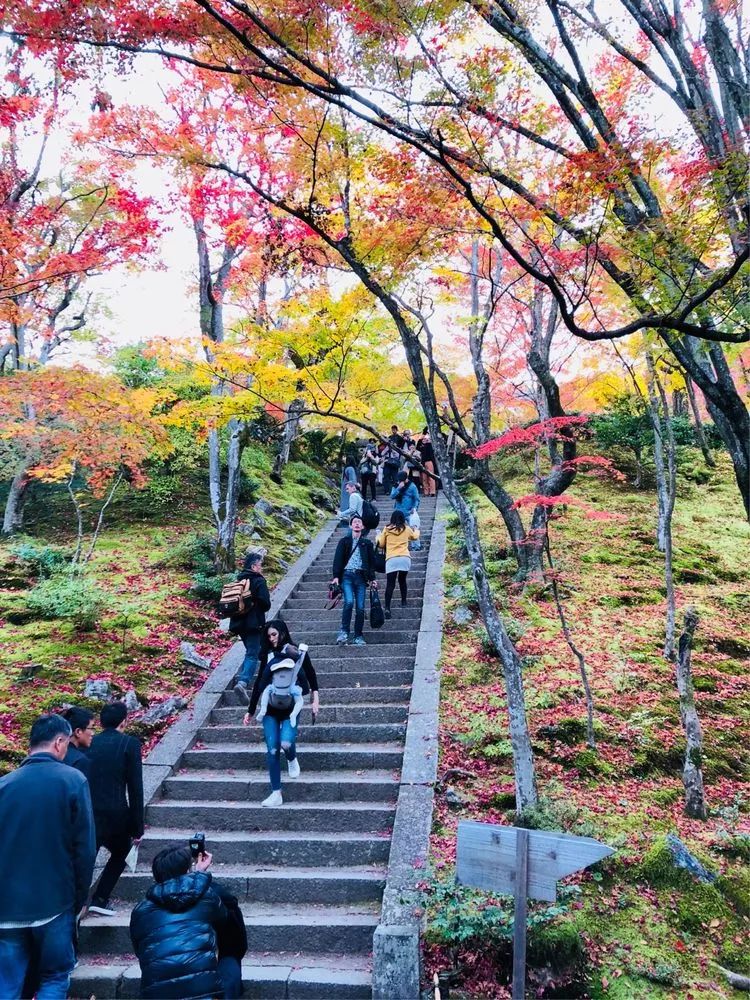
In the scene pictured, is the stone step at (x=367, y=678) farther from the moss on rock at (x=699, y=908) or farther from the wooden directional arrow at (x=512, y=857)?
the wooden directional arrow at (x=512, y=857)

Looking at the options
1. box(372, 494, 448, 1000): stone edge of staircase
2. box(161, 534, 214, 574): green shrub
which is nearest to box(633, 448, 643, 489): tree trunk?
box(372, 494, 448, 1000): stone edge of staircase

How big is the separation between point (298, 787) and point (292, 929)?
5.36 ft

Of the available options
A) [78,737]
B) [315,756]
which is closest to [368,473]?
[315,756]

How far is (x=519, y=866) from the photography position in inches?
141

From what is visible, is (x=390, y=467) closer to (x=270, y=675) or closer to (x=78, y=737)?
(x=270, y=675)

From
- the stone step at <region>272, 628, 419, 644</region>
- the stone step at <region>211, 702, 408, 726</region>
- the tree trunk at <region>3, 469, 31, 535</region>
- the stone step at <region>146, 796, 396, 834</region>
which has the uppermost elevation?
the tree trunk at <region>3, 469, 31, 535</region>

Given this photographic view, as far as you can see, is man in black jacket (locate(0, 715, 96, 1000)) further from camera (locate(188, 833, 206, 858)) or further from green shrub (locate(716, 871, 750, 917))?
green shrub (locate(716, 871, 750, 917))

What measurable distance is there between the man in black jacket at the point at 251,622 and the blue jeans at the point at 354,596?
4.86 ft

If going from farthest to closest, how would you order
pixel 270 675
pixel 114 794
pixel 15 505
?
pixel 15 505 → pixel 270 675 → pixel 114 794

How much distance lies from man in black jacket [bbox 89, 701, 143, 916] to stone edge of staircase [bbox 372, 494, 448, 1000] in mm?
2188

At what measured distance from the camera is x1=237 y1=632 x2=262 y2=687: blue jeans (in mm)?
8422

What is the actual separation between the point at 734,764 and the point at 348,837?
4151 mm

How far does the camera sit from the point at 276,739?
641 centimetres

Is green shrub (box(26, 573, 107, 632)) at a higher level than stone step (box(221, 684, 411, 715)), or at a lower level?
higher
